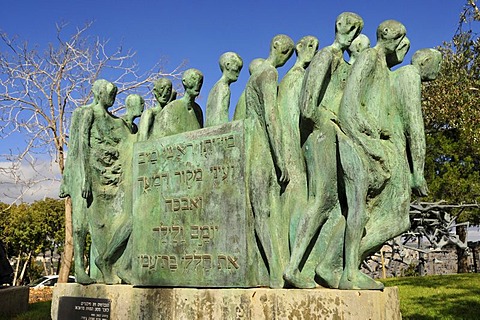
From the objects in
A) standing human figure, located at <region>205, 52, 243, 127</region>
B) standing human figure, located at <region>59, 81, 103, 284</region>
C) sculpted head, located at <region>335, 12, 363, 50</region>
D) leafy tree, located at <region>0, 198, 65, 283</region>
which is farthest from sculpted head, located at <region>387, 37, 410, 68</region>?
leafy tree, located at <region>0, 198, 65, 283</region>

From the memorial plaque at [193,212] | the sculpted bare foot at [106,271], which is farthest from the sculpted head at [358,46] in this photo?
the sculpted bare foot at [106,271]

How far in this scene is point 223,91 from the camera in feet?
20.7

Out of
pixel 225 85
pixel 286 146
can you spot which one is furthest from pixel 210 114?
pixel 286 146

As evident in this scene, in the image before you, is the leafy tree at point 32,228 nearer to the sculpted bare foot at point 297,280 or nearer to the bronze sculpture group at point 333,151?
the bronze sculpture group at point 333,151

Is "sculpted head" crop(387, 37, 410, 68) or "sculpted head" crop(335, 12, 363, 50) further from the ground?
"sculpted head" crop(335, 12, 363, 50)

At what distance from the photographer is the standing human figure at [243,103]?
607 centimetres

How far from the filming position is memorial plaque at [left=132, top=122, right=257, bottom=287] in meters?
5.48

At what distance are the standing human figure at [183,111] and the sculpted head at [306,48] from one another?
1.36 meters

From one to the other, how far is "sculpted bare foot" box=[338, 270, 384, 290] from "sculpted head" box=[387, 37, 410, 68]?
2.06 metres

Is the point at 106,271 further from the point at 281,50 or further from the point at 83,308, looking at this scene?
the point at 281,50

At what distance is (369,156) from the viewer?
504cm

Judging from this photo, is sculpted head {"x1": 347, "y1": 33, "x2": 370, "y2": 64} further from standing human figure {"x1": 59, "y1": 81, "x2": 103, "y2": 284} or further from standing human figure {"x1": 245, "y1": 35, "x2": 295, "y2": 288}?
standing human figure {"x1": 59, "y1": 81, "x2": 103, "y2": 284}

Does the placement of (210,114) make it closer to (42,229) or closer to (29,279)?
(42,229)

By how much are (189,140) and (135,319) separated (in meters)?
1.97
